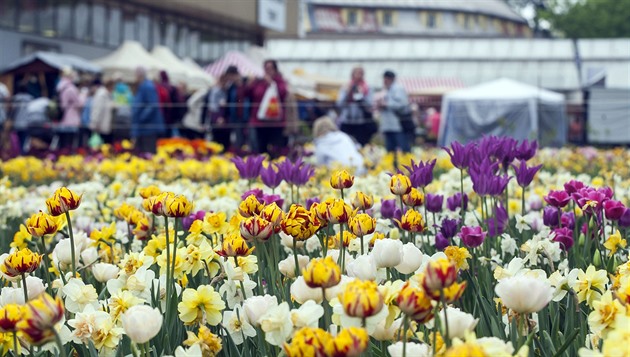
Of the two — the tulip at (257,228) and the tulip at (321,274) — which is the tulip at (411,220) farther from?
the tulip at (321,274)

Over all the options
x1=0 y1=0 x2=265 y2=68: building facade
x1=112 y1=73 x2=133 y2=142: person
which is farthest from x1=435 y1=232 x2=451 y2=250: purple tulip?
x1=0 y1=0 x2=265 y2=68: building facade

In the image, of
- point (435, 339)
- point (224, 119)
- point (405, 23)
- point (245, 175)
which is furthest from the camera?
point (405, 23)

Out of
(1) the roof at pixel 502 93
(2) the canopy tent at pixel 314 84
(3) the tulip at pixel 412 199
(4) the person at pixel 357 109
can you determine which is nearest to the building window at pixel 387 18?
(2) the canopy tent at pixel 314 84

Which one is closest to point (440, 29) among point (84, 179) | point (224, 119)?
point (224, 119)

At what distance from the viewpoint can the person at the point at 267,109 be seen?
12281 millimetres

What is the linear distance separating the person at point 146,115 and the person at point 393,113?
9.54ft

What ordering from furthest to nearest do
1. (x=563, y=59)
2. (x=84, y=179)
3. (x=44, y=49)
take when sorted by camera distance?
(x=563, y=59), (x=44, y=49), (x=84, y=179)

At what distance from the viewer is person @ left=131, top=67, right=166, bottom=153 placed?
13.6m

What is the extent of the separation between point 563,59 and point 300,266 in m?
57.7

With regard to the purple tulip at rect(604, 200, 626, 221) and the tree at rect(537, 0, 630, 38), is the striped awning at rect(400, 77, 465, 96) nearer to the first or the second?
the tree at rect(537, 0, 630, 38)

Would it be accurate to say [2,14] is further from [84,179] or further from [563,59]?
[563,59]

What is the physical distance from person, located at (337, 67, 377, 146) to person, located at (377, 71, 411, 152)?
0.90ft

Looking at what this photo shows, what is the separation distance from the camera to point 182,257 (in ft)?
8.68

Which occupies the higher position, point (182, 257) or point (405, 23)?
point (405, 23)
